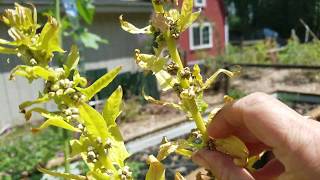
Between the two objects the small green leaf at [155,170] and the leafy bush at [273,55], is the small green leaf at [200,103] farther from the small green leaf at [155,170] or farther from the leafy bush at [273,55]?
the leafy bush at [273,55]

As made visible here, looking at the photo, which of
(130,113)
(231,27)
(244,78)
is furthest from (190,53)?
(231,27)

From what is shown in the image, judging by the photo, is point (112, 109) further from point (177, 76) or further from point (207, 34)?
point (207, 34)

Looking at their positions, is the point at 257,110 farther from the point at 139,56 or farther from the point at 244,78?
the point at 244,78

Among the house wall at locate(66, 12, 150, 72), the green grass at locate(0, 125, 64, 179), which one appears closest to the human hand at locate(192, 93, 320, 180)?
the green grass at locate(0, 125, 64, 179)

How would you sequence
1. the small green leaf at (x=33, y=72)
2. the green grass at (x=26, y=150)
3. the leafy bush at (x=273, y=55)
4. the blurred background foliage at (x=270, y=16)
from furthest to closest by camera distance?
the leafy bush at (x=273, y=55) → the blurred background foliage at (x=270, y=16) → the green grass at (x=26, y=150) → the small green leaf at (x=33, y=72)

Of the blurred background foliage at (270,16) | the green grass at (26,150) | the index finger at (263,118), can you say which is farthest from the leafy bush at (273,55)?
the index finger at (263,118)
